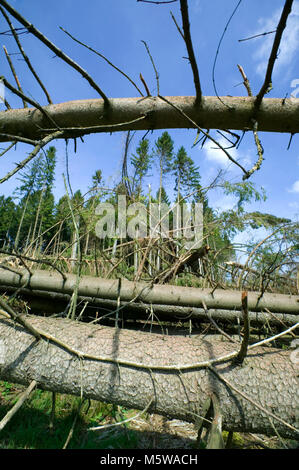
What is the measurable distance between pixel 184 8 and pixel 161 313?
211cm

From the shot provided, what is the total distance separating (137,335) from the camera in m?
1.53

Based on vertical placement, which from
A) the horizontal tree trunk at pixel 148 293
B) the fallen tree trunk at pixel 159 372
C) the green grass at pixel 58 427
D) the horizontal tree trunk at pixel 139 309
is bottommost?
the green grass at pixel 58 427

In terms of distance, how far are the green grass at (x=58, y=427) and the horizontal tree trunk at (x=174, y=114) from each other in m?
1.77

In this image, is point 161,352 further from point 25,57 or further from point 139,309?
point 25,57

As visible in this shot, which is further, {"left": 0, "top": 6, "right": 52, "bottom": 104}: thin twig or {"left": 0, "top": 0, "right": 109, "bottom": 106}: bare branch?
{"left": 0, "top": 6, "right": 52, "bottom": 104}: thin twig

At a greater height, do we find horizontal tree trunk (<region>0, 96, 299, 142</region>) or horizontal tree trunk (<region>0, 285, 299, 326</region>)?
horizontal tree trunk (<region>0, 96, 299, 142</region>)

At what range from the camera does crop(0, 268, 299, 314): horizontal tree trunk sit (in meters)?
2.17

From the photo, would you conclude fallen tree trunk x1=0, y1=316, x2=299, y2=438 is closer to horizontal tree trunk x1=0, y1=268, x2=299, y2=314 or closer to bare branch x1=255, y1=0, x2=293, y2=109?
horizontal tree trunk x1=0, y1=268, x2=299, y2=314

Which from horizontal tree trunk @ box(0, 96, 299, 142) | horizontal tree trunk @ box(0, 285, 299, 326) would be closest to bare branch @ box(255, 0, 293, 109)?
horizontal tree trunk @ box(0, 96, 299, 142)

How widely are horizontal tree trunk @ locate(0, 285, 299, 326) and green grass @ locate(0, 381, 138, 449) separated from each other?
2.51 feet

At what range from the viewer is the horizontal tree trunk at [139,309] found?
2.25 metres

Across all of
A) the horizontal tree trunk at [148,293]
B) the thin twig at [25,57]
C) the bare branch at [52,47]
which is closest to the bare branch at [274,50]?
the bare branch at [52,47]

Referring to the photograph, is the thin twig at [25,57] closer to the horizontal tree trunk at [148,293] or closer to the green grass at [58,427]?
the horizontal tree trunk at [148,293]

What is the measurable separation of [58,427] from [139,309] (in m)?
1.07
